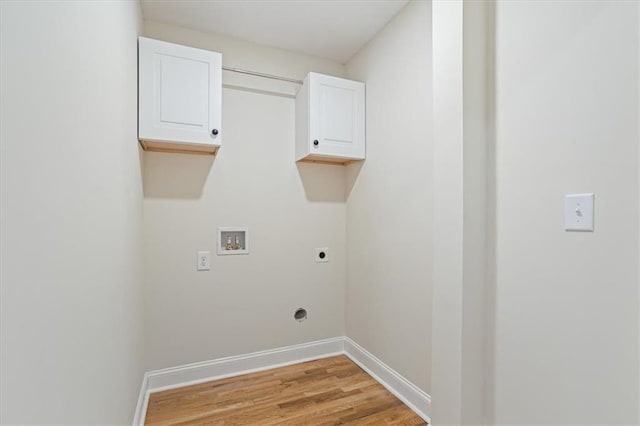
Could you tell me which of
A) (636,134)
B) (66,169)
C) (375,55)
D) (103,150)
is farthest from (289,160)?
(636,134)

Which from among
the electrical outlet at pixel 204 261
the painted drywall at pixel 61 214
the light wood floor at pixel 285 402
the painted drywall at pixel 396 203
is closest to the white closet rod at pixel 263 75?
the painted drywall at pixel 396 203

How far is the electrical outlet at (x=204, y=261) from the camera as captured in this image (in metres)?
2.33

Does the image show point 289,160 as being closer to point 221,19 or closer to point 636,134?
point 221,19

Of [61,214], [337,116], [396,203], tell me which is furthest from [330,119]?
[61,214]

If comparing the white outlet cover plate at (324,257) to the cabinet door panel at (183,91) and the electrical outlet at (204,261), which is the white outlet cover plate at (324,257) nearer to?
the electrical outlet at (204,261)

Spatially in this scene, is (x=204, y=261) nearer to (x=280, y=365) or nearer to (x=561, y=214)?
(x=280, y=365)

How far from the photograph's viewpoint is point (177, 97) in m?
2.03

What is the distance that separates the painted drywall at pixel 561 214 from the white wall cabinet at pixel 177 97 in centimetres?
170

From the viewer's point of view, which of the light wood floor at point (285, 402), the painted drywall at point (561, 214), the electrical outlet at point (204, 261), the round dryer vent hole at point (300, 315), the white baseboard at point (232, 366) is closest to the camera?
the painted drywall at point (561, 214)

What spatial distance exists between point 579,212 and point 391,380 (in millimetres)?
1709

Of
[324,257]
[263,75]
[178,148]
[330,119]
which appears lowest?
[324,257]

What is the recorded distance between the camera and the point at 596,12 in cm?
98

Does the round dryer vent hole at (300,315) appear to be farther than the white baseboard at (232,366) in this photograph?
Yes

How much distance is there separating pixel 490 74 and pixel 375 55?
1.31 metres
